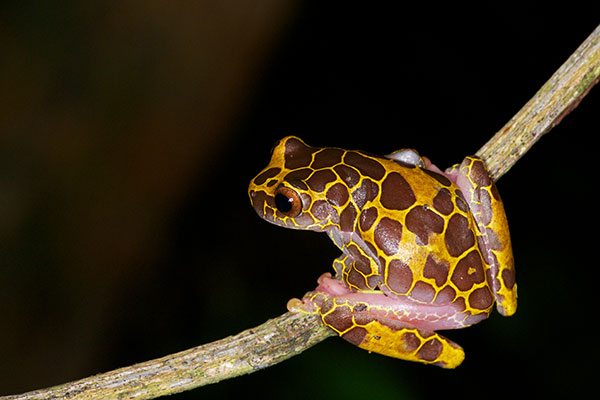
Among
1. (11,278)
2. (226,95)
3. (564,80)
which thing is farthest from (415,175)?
(11,278)

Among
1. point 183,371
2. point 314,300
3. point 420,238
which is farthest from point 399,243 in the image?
point 183,371

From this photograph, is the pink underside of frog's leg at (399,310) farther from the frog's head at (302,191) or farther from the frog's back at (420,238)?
the frog's head at (302,191)

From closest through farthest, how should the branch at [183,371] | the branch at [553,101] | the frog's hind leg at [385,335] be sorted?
the branch at [183,371], the frog's hind leg at [385,335], the branch at [553,101]

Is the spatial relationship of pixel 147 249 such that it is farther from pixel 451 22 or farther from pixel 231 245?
pixel 451 22

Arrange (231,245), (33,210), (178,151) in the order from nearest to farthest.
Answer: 1. (33,210)
2. (178,151)
3. (231,245)

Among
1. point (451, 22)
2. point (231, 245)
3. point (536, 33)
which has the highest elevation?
point (536, 33)

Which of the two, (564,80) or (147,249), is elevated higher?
(564,80)

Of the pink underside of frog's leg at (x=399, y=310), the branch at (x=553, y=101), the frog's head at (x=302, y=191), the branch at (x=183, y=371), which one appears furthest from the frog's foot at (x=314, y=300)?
the branch at (x=553, y=101)
